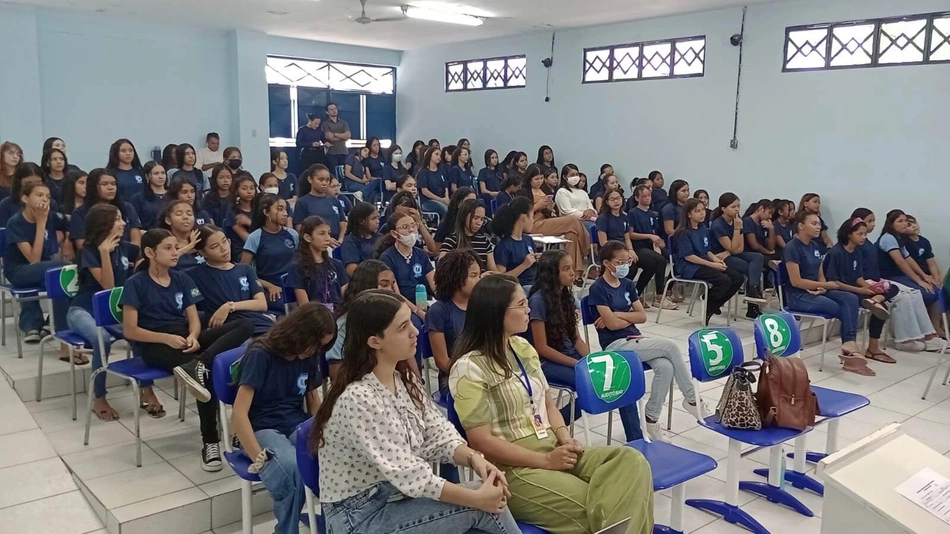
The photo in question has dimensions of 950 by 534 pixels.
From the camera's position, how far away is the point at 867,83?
713cm

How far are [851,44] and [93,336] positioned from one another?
23.1 feet

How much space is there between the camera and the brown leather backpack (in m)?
2.94

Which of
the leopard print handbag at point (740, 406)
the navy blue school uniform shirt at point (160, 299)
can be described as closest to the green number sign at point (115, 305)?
the navy blue school uniform shirt at point (160, 299)

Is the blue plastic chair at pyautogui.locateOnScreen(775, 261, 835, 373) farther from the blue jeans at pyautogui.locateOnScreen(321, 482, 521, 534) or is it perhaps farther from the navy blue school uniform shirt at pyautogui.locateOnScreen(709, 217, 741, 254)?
the blue jeans at pyautogui.locateOnScreen(321, 482, 521, 534)

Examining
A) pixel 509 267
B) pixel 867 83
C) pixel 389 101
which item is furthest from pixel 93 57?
pixel 867 83

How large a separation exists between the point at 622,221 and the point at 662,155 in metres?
2.50

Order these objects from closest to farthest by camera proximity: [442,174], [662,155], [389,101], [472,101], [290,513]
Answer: [290,513]
[662,155]
[442,174]
[472,101]
[389,101]

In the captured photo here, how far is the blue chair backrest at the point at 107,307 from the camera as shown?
3537 millimetres

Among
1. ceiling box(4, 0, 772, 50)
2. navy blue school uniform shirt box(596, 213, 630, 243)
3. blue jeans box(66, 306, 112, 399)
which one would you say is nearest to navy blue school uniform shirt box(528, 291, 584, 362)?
blue jeans box(66, 306, 112, 399)

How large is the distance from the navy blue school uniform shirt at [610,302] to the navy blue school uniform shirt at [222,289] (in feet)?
5.51

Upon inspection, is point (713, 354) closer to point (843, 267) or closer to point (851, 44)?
point (843, 267)

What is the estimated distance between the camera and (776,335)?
3.57m

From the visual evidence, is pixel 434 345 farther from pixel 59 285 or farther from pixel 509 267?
pixel 59 285

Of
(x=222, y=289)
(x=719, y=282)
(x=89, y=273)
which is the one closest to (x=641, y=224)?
(x=719, y=282)
